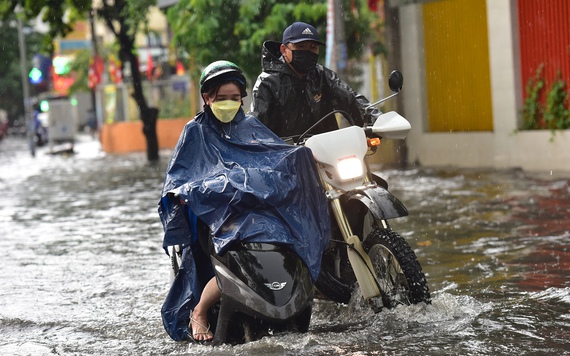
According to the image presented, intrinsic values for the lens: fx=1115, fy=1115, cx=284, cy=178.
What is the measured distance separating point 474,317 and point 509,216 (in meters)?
4.83

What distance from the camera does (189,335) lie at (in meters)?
5.82

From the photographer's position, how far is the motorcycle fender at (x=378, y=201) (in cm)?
588

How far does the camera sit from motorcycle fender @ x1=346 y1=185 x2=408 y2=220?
5875mm

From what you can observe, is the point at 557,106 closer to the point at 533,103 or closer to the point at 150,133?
the point at 533,103

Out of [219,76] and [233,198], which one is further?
[219,76]

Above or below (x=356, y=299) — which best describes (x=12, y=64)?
above

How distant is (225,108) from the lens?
5703 mm

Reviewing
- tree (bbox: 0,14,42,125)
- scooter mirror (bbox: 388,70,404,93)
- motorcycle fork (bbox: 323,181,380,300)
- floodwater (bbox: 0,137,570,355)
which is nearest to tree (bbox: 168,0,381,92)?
floodwater (bbox: 0,137,570,355)

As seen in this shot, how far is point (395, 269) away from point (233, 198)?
109 centimetres

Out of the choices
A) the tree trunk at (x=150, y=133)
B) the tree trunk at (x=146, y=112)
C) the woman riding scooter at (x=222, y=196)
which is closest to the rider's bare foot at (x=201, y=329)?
the woman riding scooter at (x=222, y=196)

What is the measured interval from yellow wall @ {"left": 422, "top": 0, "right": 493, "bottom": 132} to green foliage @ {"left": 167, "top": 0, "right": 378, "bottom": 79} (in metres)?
1.49

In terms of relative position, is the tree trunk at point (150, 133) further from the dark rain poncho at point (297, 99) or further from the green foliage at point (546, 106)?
the dark rain poncho at point (297, 99)

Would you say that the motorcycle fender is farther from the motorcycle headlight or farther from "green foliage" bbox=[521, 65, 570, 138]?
"green foliage" bbox=[521, 65, 570, 138]

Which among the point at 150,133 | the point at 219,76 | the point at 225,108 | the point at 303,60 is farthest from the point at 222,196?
the point at 150,133
